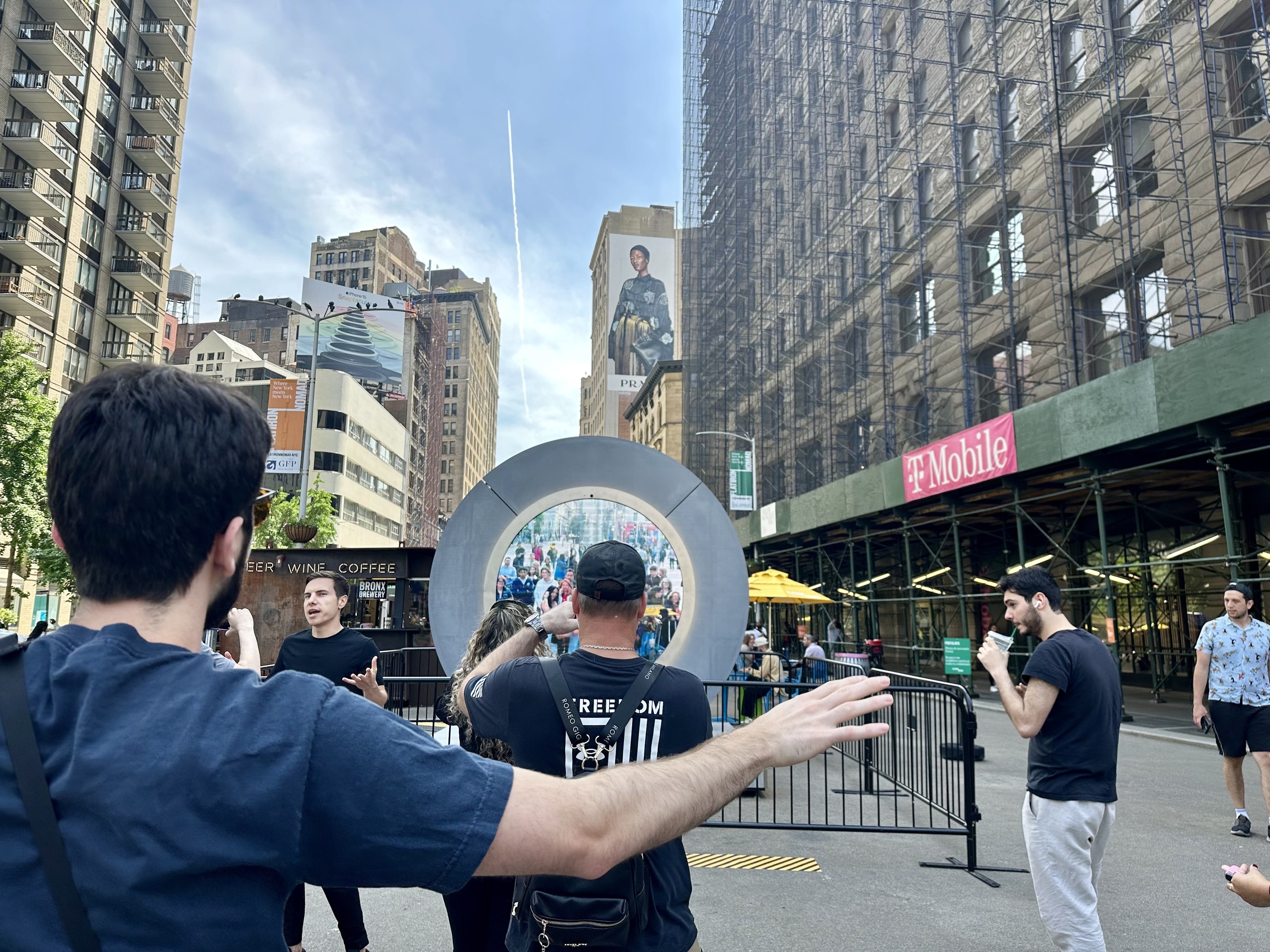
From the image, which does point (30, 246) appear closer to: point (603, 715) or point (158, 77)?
point (158, 77)

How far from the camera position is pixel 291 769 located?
1.23 m

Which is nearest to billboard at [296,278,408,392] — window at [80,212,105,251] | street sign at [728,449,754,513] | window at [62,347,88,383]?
window at [80,212,105,251]

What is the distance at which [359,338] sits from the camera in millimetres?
75375

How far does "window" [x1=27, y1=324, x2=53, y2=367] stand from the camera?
A: 3731cm

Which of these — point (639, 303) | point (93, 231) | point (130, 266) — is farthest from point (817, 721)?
point (639, 303)

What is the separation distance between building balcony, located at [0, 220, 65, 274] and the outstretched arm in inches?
1757

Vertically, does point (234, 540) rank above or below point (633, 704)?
above

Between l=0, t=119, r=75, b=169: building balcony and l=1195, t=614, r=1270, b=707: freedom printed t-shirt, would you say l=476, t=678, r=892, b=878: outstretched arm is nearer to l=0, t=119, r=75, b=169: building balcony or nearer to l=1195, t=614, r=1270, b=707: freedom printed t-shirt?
l=1195, t=614, r=1270, b=707: freedom printed t-shirt

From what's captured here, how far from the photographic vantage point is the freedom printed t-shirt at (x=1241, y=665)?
281 inches

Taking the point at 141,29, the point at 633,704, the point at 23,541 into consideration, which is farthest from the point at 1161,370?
the point at 141,29

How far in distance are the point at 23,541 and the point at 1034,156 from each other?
31.4m

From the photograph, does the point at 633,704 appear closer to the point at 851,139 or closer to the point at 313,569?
the point at 313,569

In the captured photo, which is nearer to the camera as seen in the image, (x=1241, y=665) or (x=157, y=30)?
(x=1241, y=665)

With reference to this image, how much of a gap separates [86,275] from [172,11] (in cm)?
1726
